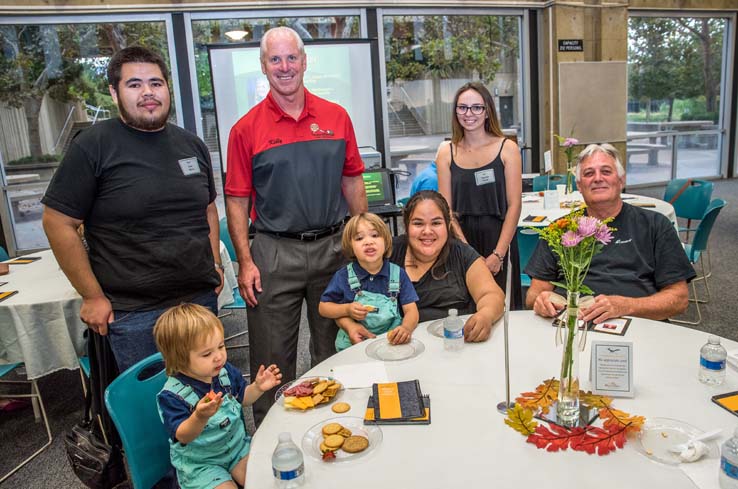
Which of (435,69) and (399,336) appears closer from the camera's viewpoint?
(399,336)

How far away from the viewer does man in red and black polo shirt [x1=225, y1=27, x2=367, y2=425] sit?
2.33 meters

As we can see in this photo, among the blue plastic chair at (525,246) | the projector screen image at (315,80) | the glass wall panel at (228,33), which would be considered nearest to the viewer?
the blue plastic chair at (525,246)

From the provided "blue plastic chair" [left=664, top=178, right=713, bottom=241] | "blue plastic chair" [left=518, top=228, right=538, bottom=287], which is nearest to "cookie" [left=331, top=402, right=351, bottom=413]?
"blue plastic chair" [left=518, top=228, right=538, bottom=287]

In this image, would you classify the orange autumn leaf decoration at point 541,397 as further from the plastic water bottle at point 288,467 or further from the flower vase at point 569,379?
the plastic water bottle at point 288,467

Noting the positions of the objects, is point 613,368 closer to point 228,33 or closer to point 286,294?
point 286,294

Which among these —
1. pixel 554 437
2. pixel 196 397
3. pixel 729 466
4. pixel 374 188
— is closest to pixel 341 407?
pixel 196 397

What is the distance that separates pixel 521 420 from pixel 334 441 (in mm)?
459

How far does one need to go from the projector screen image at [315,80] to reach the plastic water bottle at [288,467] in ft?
18.1

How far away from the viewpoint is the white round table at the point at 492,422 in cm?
119

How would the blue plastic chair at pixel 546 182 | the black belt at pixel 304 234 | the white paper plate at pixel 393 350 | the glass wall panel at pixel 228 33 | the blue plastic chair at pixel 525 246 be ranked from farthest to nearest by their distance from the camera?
the glass wall panel at pixel 228 33
the blue plastic chair at pixel 546 182
the blue plastic chair at pixel 525 246
the black belt at pixel 304 234
the white paper plate at pixel 393 350

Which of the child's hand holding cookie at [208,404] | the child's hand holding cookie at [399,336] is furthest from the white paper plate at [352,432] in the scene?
the child's hand holding cookie at [399,336]

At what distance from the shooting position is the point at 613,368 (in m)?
1.47

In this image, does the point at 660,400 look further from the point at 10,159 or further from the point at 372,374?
the point at 10,159

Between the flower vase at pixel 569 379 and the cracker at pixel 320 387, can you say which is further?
the cracker at pixel 320 387
